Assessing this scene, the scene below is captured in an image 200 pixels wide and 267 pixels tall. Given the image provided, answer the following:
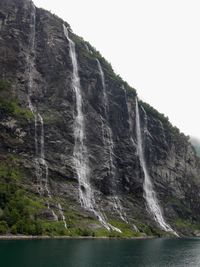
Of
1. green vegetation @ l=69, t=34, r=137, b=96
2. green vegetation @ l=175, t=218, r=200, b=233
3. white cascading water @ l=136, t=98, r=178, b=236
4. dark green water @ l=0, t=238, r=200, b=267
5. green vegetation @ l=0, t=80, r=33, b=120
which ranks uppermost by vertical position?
green vegetation @ l=69, t=34, r=137, b=96

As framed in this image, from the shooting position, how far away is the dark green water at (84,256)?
62.0 m

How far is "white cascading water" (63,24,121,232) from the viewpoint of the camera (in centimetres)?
12144

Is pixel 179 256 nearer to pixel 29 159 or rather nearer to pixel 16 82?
pixel 29 159

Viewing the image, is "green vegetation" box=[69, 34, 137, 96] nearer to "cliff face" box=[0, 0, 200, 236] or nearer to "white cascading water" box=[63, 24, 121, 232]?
"cliff face" box=[0, 0, 200, 236]

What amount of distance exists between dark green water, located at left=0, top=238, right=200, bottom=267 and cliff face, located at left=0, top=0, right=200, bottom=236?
52.8 ft

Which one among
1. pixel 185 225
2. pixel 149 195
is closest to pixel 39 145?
pixel 149 195

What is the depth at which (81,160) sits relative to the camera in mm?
133625

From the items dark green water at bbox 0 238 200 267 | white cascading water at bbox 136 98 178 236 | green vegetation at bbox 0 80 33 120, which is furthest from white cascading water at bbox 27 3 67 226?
white cascading water at bbox 136 98 178 236

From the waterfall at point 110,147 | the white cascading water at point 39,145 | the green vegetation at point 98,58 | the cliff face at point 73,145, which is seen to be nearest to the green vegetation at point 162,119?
the cliff face at point 73,145

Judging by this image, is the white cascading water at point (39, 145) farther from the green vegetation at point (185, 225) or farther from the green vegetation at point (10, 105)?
the green vegetation at point (185, 225)

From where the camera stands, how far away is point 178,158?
180250mm

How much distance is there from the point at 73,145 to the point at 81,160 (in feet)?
17.6

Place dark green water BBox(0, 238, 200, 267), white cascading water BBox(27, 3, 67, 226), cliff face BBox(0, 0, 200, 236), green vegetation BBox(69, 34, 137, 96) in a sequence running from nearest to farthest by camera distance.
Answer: dark green water BBox(0, 238, 200, 267)
cliff face BBox(0, 0, 200, 236)
white cascading water BBox(27, 3, 67, 226)
green vegetation BBox(69, 34, 137, 96)

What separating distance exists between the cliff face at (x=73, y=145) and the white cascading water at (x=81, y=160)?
404 millimetres
